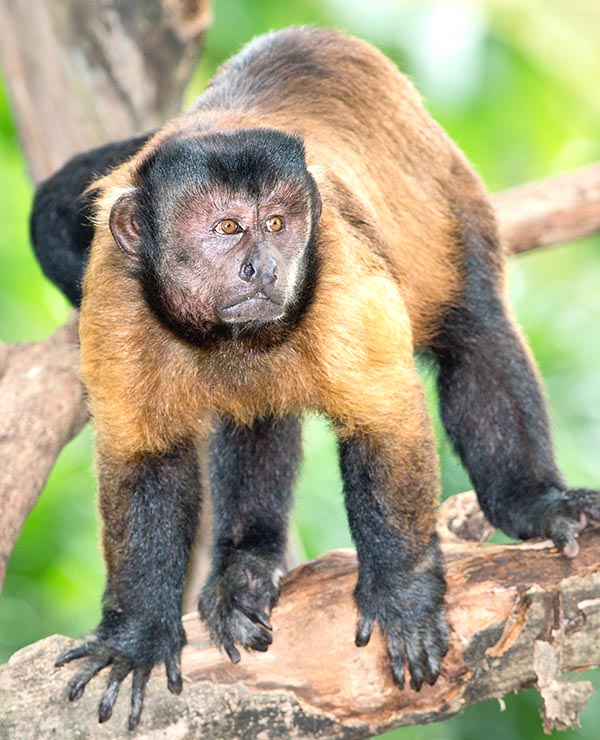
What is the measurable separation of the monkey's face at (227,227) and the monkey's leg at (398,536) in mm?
751

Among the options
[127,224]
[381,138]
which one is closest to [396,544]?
[127,224]

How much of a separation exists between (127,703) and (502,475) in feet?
7.19

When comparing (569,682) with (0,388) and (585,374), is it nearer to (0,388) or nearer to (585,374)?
(0,388)

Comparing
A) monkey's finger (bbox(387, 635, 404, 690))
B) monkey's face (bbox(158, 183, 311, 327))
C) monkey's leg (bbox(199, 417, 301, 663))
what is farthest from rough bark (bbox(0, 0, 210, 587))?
monkey's finger (bbox(387, 635, 404, 690))

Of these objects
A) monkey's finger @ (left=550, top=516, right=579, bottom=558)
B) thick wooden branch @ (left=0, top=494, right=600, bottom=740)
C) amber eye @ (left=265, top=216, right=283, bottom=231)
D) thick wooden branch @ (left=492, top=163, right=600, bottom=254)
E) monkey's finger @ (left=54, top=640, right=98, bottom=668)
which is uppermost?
thick wooden branch @ (left=492, top=163, right=600, bottom=254)

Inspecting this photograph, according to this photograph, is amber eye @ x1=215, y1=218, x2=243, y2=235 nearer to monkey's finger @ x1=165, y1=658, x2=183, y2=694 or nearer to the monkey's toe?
monkey's finger @ x1=165, y1=658, x2=183, y2=694

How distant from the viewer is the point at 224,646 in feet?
15.5

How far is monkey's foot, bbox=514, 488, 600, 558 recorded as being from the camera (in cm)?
478

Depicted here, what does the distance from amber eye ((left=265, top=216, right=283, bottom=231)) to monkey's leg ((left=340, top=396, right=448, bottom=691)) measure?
2.95ft

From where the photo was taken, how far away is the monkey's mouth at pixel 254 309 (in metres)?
4.11

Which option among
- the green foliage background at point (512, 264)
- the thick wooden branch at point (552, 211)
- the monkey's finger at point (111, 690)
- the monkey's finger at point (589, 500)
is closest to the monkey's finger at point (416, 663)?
the monkey's finger at point (589, 500)

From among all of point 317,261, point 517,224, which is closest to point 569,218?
point 517,224

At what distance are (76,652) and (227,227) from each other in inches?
76.1

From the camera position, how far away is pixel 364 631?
15.3 ft
